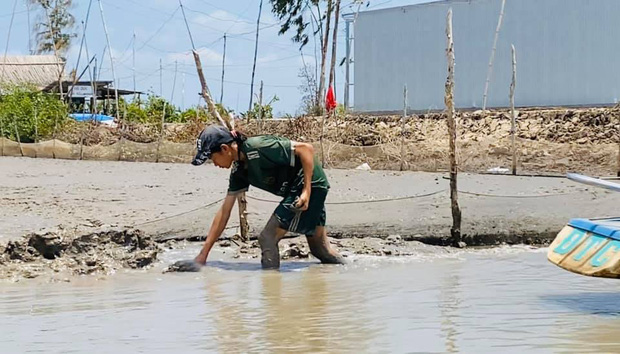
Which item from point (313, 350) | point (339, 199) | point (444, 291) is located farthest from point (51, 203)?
point (313, 350)

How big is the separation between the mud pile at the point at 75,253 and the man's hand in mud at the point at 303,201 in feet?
5.11

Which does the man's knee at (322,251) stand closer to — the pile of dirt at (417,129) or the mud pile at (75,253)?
the mud pile at (75,253)

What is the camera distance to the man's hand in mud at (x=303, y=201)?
268 inches

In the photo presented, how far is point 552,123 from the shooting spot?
Result: 65.6ft

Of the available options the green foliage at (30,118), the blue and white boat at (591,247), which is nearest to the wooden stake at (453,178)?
the blue and white boat at (591,247)

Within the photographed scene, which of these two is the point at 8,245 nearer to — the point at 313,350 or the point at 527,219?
the point at 313,350

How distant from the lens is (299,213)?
7.07 metres

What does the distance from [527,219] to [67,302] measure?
5488 millimetres

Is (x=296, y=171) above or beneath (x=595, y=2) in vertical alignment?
beneath

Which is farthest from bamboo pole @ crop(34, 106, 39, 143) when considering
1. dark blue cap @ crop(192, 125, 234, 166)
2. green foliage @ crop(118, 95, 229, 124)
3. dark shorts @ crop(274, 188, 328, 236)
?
dark blue cap @ crop(192, 125, 234, 166)

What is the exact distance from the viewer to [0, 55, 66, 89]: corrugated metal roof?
36406mm

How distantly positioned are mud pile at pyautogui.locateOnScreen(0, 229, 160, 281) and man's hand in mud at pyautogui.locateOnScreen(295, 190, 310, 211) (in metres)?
1.56

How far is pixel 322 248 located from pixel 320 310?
1.90m

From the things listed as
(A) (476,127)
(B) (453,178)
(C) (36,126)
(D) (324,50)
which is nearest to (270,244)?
(B) (453,178)
